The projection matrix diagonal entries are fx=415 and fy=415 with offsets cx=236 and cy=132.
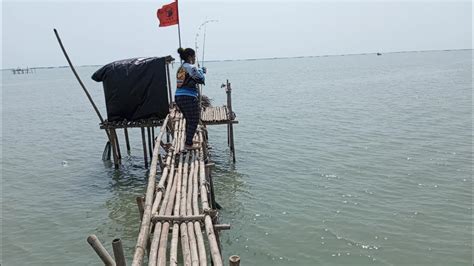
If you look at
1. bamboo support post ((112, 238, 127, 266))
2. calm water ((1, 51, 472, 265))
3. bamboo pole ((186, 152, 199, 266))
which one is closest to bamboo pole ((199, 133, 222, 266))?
bamboo pole ((186, 152, 199, 266))

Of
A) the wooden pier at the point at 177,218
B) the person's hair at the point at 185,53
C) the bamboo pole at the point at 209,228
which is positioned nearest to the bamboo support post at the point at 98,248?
the wooden pier at the point at 177,218

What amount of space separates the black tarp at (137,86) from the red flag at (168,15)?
1118mm

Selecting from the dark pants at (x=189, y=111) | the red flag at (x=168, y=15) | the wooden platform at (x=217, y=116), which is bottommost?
the wooden platform at (x=217, y=116)

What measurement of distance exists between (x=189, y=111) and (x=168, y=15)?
4.18 metres

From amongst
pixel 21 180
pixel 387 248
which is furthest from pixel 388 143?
pixel 21 180

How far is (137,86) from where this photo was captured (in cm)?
1288

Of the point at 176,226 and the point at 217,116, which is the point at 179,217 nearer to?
the point at 176,226

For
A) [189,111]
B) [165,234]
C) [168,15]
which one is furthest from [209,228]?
[168,15]

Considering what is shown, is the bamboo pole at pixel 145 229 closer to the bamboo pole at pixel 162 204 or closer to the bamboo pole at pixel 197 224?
the bamboo pole at pixel 162 204

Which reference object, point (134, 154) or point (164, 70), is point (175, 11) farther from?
point (134, 154)

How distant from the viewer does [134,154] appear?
17578 millimetres

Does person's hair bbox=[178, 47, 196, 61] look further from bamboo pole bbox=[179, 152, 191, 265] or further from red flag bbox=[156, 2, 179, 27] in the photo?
red flag bbox=[156, 2, 179, 27]

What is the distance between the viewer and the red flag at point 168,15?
12.1m

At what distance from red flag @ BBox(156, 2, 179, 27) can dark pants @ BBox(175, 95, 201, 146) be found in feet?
12.5
